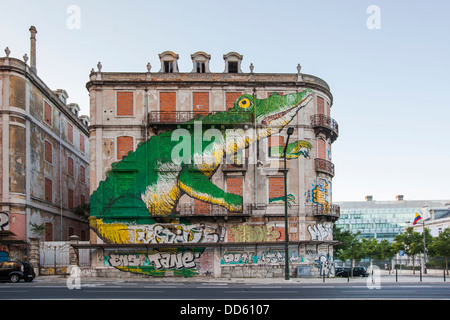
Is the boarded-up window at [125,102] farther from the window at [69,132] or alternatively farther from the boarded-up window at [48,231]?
the window at [69,132]

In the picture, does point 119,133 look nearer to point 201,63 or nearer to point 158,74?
point 158,74

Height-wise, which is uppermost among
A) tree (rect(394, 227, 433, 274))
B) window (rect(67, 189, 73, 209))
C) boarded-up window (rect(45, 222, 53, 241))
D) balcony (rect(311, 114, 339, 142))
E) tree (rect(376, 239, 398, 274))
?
balcony (rect(311, 114, 339, 142))

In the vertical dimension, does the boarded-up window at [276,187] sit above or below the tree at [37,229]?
above

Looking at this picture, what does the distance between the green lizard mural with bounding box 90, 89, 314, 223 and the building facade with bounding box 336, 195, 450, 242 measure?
334 ft

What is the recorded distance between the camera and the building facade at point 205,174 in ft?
121

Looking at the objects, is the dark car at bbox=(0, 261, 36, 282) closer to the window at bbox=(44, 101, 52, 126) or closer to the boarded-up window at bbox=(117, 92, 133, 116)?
the boarded-up window at bbox=(117, 92, 133, 116)

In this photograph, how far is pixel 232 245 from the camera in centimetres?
3681

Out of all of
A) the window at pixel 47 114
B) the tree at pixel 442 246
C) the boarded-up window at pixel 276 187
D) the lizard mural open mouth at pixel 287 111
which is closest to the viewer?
the boarded-up window at pixel 276 187

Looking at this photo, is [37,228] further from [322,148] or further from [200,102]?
[322,148]

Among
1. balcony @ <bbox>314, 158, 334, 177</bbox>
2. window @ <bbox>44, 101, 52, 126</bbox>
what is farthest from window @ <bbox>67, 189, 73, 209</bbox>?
balcony @ <bbox>314, 158, 334, 177</bbox>

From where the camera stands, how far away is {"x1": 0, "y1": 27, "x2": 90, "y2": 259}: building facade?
3675 cm

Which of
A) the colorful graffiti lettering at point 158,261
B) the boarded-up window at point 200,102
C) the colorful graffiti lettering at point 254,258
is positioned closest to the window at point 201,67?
the boarded-up window at point 200,102

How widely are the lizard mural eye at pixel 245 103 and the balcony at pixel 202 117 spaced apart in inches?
25.4

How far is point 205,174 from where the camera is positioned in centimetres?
3744
